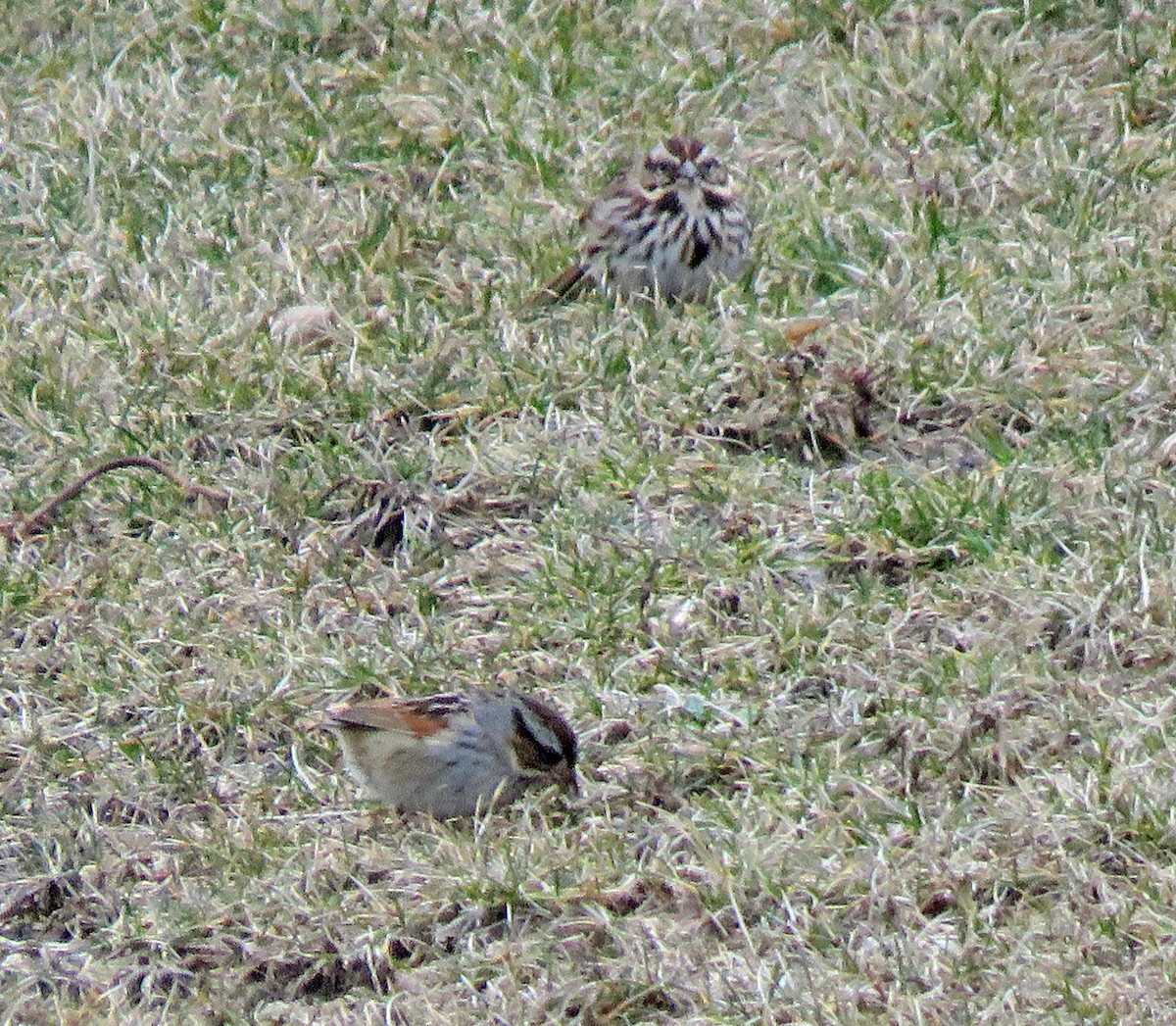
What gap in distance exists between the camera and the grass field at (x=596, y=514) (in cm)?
464

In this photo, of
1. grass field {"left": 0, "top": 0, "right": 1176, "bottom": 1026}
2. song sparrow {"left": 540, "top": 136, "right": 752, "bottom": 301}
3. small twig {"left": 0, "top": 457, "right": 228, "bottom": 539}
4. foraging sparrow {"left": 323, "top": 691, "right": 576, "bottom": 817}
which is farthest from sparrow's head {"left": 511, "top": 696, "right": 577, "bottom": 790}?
song sparrow {"left": 540, "top": 136, "right": 752, "bottom": 301}

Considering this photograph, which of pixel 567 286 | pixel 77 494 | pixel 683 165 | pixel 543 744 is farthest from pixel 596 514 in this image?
pixel 683 165

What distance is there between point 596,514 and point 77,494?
4.91 ft

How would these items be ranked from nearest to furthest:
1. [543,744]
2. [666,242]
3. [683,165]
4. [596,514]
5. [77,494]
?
1. [543,744]
2. [596,514]
3. [77,494]
4. [666,242]
5. [683,165]

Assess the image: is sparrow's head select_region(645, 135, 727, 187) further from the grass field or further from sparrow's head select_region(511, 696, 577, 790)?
sparrow's head select_region(511, 696, 577, 790)

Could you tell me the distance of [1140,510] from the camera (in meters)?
5.55

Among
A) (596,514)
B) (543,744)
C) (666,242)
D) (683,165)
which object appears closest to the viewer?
(543,744)

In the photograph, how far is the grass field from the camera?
4.64m

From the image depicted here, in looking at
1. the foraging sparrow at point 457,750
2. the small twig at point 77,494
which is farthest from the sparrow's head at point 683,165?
the foraging sparrow at point 457,750

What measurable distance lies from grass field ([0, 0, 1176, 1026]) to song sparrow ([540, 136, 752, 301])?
0.14 meters

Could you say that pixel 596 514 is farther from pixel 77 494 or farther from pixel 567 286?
pixel 77 494

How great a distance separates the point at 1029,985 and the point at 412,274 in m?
3.63

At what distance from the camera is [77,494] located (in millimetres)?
6383

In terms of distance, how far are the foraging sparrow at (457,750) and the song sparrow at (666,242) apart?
2142mm
